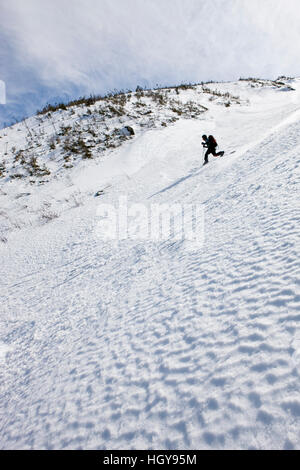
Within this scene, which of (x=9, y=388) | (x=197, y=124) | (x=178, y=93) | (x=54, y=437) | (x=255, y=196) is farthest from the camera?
(x=178, y=93)

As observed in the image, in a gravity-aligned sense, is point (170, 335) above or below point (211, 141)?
below

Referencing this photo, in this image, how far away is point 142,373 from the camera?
88.5 inches

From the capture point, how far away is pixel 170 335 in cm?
253

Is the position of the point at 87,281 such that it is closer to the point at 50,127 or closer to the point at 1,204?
the point at 1,204

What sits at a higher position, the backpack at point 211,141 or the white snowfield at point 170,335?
the backpack at point 211,141

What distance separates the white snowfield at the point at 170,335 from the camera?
1.65 m

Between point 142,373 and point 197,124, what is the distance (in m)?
19.6

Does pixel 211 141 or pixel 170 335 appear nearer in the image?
pixel 170 335

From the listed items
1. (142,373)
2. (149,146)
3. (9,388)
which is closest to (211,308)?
(142,373)

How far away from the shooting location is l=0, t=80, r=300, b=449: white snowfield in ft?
5.42

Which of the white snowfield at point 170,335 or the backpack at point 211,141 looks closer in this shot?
the white snowfield at point 170,335

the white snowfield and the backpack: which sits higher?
the backpack

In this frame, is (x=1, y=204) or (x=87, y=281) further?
(x=1, y=204)

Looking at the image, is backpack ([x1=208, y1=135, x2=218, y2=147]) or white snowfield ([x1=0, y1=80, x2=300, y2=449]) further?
backpack ([x1=208, y1=135, x2=218, y2=147])
